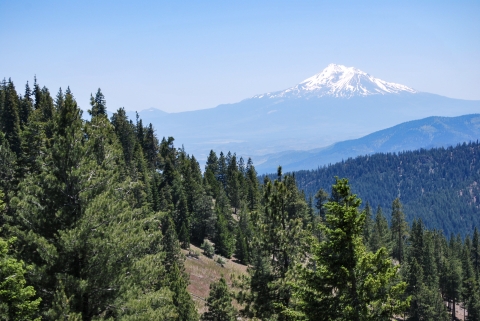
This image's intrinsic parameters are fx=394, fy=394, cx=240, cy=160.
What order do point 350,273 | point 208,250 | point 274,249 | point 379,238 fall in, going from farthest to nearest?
point 379,238, point 208,250, point 274,249, point 350,273

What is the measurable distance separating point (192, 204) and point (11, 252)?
58.4 meters

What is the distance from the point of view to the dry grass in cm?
4703

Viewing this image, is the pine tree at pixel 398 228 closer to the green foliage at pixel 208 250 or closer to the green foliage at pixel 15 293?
the green foliage at pixel 208 250

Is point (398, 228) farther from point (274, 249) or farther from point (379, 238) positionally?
point (274, 249)

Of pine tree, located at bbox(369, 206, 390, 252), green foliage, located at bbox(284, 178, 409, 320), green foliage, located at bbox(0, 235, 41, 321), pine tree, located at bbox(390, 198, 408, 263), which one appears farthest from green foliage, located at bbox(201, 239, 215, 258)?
green foliage, located at bbox(0, 235, 41, 321)

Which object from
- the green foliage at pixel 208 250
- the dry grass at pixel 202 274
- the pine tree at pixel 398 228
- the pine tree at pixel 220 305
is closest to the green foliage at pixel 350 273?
the pine tree at pixel 220 305

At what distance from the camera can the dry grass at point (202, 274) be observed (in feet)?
154

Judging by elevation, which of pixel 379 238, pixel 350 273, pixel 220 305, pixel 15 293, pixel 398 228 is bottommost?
pixel 379 238

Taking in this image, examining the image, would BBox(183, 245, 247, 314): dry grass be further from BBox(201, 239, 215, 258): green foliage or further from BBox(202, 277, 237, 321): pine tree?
BBox(202, 277, 237, 321): pine tree

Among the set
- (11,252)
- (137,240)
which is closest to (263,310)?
(137,240)

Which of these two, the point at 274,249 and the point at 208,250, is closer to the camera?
the point at 274,249

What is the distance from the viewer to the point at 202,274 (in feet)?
172

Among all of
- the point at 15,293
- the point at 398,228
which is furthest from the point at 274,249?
the point at 398,228

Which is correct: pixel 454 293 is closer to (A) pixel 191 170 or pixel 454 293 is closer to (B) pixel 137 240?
(A) pixel 191 170
